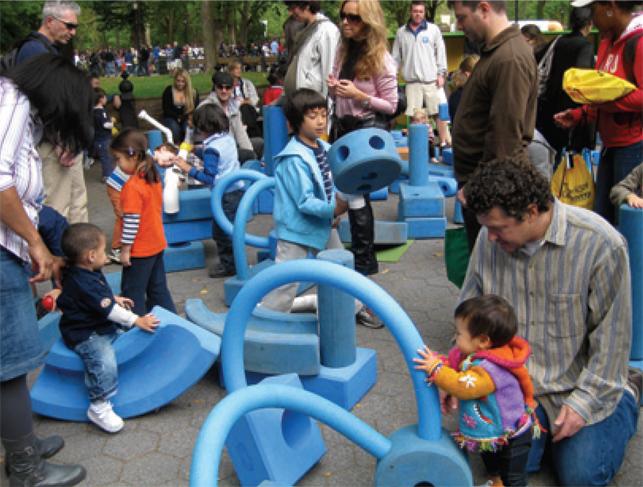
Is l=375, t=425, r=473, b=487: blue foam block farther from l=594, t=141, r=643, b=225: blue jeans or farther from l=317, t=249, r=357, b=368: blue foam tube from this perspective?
l=594, t=141, r=643, b=225: blue jeans

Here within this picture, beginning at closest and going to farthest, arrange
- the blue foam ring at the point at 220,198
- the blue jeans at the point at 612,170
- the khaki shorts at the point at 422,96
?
the blue jeans at the point at 612,170 < the blue foam ring at the point at 220,198 < the khaki shorts at the point at 422,96

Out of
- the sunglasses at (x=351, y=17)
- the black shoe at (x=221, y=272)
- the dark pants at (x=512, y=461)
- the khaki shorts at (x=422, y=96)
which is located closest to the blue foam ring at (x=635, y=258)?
the dark pants at (x=512, y=461)

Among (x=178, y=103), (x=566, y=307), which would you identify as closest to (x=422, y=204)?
(x=566, y=307)

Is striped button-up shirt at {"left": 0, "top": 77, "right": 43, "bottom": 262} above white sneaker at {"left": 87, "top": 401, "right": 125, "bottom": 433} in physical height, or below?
above

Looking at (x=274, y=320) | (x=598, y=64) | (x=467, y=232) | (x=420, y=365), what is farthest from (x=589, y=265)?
(x=598, y=64)

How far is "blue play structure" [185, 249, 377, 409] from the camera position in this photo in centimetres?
328

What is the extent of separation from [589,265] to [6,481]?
2.48 m

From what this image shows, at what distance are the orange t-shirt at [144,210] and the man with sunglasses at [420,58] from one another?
207 inches

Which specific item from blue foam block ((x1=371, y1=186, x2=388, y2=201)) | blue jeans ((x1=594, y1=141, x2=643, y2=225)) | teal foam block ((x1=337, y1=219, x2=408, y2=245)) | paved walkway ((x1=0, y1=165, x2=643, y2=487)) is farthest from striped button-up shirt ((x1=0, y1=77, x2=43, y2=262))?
blue foam block ((x1=371, y1=186, x2=388, y2=201))

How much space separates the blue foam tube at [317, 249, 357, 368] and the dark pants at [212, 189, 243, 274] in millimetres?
2050

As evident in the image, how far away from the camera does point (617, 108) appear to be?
3.84m

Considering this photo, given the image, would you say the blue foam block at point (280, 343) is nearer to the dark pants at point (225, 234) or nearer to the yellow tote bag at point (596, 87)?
the dark pants at point (225, 234)

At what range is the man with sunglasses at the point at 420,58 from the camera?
870 centimetres

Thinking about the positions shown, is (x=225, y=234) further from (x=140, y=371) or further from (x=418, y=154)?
(x=418, y=154)
